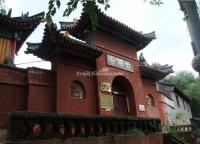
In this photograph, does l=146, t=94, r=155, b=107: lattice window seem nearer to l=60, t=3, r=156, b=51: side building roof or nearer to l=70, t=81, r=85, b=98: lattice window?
l=60, t=3, r=156, b=51: side building roof

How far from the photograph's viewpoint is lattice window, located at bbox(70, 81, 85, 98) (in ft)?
38.9

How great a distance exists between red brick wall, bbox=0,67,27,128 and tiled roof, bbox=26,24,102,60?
1911mm

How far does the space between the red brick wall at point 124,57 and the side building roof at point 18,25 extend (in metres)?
3.77

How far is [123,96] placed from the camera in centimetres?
1496

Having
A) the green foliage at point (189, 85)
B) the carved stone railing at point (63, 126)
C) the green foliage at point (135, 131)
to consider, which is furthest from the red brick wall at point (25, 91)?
the green foliage at point (189, 85)

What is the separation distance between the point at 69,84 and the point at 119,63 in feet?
13.2

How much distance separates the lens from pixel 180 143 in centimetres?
980

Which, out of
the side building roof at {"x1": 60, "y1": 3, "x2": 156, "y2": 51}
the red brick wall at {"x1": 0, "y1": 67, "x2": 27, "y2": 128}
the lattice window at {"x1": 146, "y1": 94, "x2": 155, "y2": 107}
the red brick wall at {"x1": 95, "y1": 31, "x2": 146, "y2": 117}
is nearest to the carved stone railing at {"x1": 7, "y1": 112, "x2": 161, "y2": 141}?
the red brick wall at {"x1": 0, "y1": 67, "x2": 27, "y2": 128}

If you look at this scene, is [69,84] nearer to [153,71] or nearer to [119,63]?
[119,63]

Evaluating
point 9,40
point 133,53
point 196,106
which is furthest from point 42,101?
point 196,106

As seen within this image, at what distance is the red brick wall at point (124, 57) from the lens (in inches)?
534

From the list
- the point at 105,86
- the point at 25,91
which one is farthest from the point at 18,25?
the point at 105,86

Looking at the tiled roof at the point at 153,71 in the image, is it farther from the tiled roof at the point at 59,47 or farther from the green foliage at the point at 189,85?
the green foliage at the point at 189,85

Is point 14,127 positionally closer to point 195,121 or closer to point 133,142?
point 133,142
